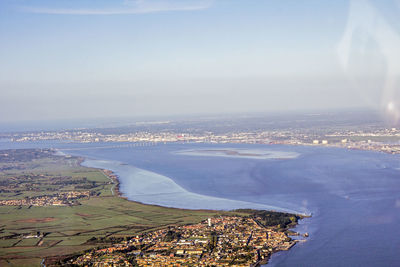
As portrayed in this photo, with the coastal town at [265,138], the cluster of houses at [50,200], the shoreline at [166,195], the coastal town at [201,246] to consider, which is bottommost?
the coastal town at [201,246]

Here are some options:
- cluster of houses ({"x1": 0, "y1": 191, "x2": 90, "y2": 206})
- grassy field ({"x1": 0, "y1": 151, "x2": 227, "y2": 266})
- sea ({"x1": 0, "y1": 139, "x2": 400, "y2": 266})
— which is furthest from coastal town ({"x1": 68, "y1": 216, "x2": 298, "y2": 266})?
cluster of houses ({"x1": 0, "y1": 191, "x2": 90, "y2": 206})

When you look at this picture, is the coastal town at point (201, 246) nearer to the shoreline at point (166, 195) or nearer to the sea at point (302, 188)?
the sea at point (302, 188)

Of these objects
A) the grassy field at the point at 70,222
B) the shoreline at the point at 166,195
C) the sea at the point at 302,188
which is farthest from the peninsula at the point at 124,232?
the sea at the point at 302,188

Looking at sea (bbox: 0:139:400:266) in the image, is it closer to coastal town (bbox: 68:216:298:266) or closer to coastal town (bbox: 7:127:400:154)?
coastal town (bbox: 68:216:298:266)

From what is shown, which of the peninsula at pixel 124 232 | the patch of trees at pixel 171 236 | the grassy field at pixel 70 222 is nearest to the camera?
the peninsula at pixel 124 232

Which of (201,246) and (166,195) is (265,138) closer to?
(166,195)

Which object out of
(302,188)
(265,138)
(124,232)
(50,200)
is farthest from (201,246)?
(265,138)

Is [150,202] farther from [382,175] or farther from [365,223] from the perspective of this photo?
[382,175]
